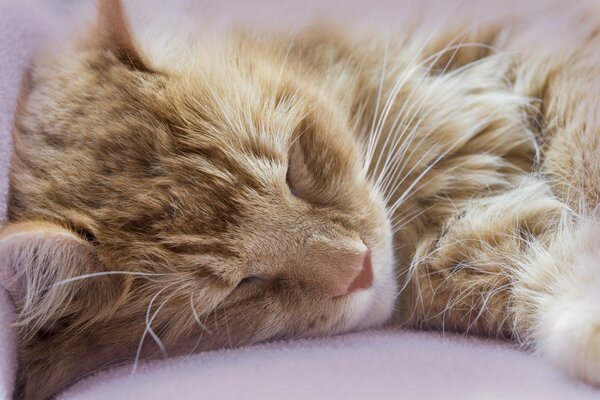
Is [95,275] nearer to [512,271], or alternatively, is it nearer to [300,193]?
[300,193]

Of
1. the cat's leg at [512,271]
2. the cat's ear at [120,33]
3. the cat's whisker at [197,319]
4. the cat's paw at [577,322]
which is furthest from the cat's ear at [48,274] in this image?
the cat's paw at [577,322]

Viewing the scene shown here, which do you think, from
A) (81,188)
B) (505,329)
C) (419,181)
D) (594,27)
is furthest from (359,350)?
(594,27)

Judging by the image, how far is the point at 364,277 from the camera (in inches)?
43.3

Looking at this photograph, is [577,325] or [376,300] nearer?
[577,325]

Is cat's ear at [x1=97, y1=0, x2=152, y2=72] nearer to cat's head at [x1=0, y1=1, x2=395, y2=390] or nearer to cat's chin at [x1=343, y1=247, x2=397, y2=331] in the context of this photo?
cat's head at [x1=0, y1=1, x2=395, y2=390]

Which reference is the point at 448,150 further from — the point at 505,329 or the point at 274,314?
the point at 274,314

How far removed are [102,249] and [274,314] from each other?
0.33 m

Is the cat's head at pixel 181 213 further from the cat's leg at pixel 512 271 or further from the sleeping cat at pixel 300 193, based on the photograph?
the cat's leg at pixel 512 271

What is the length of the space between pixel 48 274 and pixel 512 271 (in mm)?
885

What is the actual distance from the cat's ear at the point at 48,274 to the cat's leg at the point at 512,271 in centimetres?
65

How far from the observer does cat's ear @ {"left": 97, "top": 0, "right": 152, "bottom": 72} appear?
113 centimetres

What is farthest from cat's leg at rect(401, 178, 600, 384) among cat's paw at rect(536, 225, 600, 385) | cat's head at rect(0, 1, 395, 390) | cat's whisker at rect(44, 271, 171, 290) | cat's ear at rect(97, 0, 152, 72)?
cat's ear at rect(97, 0, 152, 72)

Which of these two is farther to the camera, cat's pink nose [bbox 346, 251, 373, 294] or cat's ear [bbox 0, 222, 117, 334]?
cat's pink nose [bbox 346, 251, 373, 294]

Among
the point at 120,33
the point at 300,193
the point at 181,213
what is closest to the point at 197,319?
the point at 181,213
